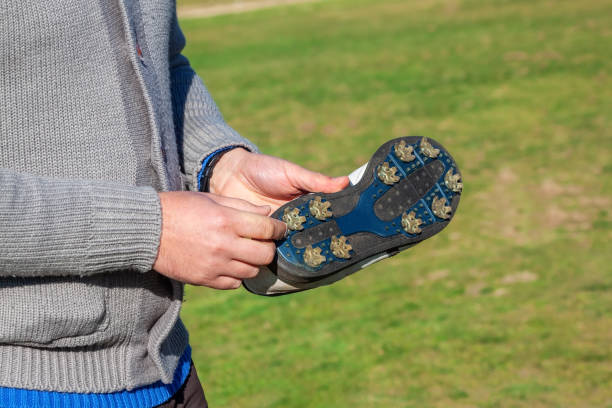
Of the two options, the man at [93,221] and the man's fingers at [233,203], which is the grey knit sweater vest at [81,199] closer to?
the man at [93,221]

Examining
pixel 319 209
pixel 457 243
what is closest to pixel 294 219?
pixel 319 209

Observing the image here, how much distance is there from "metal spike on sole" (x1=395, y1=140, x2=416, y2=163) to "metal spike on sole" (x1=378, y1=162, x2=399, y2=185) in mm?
30

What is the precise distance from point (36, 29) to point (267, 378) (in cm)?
289

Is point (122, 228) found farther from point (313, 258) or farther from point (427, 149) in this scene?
point (427, 149)

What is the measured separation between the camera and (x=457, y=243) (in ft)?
17.5

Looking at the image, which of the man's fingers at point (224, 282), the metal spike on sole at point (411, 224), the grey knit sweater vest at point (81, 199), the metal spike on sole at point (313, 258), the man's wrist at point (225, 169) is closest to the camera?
the grey knit sweater vest at point (81, 199)

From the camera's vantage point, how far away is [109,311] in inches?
55.4

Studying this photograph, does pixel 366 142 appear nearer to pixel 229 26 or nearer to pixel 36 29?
pixel 36 29

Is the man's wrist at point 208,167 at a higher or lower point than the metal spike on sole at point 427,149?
lower

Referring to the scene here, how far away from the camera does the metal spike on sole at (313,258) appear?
154cm

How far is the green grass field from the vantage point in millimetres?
3811

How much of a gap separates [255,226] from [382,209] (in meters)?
0.43

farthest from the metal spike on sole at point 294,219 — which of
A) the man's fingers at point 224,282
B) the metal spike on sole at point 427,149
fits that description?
the metal spike on sole at point 427,149

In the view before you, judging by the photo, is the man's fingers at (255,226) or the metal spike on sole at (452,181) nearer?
the man's fingers at (255,226)
